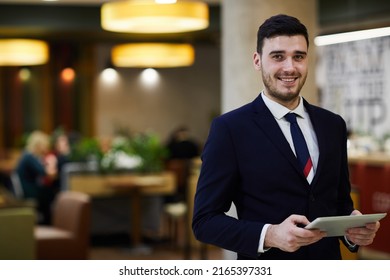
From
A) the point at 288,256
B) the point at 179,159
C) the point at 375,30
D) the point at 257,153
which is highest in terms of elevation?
the point at 375,30

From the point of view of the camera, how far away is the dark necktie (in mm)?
2170

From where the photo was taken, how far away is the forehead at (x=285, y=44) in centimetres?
216

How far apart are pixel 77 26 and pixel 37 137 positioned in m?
1.30

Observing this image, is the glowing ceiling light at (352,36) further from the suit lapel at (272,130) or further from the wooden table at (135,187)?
the wooden table at (135,187)

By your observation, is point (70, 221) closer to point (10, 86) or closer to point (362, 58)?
point (362, 58)

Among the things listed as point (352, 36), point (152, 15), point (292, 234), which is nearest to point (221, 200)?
point (292, 234)

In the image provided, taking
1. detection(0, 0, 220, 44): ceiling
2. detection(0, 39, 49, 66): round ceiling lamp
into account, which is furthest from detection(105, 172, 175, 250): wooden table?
detection(0, 39, 49, 66): round ceiling lamp

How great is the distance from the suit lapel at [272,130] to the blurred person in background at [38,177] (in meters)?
6.64

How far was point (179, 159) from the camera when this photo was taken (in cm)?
944

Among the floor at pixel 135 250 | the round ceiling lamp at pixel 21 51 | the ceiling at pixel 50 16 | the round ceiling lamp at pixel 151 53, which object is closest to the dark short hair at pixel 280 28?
the floor at pixel 135 250

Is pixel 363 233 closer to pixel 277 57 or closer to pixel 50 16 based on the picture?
pixel 277 57

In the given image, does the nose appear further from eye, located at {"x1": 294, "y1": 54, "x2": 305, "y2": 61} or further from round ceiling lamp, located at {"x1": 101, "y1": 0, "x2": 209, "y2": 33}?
round ceiling lamp, located at {"x1": 101, "y1": 0, "x2": 209, "y2": 33}
